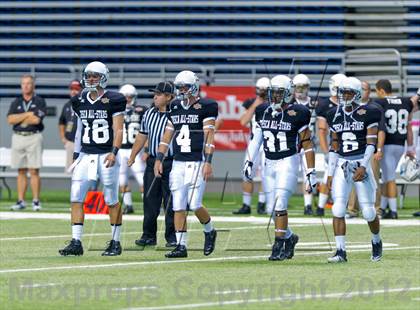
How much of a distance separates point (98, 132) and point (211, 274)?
2440mm

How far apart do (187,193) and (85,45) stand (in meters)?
15.2

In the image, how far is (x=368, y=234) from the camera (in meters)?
15.9

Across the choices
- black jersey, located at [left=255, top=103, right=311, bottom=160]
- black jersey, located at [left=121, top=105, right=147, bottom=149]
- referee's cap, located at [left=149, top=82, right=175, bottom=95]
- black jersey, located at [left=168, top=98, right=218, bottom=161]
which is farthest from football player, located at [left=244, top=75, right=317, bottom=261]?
black jersey, located at [left=121, top=105, right=147, bottom=149]

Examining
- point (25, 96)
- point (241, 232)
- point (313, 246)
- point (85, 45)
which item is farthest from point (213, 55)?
point (313, 246)

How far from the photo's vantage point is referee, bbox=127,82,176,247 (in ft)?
46.9

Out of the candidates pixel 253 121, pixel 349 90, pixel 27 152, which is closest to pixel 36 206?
pixel 27 152

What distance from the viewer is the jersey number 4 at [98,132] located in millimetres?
13125

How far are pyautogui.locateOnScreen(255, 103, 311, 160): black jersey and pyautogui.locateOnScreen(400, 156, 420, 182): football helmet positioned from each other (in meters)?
6.70

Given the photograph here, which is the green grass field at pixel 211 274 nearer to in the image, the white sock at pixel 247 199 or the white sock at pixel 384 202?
the white sock at pixel 384 202

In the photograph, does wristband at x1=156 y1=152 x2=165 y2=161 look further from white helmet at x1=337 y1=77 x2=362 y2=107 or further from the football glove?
white helmet at x1=337 y1=77 x2=362 y2=107

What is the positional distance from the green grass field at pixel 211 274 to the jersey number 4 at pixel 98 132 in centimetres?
109

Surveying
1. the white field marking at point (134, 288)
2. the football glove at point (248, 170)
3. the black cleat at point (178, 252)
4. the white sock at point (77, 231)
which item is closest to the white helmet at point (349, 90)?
the football glove at point (248, 170)

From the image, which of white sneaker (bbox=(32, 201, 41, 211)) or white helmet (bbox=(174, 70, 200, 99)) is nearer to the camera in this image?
white helmet (bbox=(174, 70, 200, 99))

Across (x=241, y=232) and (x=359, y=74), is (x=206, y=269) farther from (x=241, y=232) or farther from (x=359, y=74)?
(x=359, y=74)
